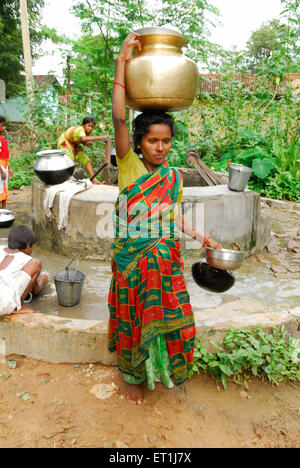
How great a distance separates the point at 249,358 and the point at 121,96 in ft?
5.62

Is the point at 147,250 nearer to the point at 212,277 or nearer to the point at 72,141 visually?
the point at 212,277

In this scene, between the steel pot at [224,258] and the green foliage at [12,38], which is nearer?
the steel pot at [224,258]

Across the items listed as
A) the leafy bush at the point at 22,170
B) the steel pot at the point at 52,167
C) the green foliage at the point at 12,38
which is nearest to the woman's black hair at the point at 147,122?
the steel pot at the point at 52,167

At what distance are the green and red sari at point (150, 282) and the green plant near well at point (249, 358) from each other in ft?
1.26

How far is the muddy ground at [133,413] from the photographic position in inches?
72.9

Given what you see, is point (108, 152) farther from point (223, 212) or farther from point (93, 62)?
point (93, 62)

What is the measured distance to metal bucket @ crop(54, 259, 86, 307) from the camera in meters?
2.89

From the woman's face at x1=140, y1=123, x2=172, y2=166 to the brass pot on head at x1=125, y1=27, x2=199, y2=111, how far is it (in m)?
0.15

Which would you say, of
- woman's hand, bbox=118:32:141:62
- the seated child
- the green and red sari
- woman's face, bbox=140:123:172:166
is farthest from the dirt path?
woman's hand, bbox=118:32:141:62

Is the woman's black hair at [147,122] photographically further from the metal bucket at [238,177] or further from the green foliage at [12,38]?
the green foliage at [12,38]

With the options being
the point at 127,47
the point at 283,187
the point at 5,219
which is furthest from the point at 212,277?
the point at 283,187

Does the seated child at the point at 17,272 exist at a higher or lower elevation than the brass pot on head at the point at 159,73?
lower

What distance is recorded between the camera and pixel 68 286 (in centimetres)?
289
